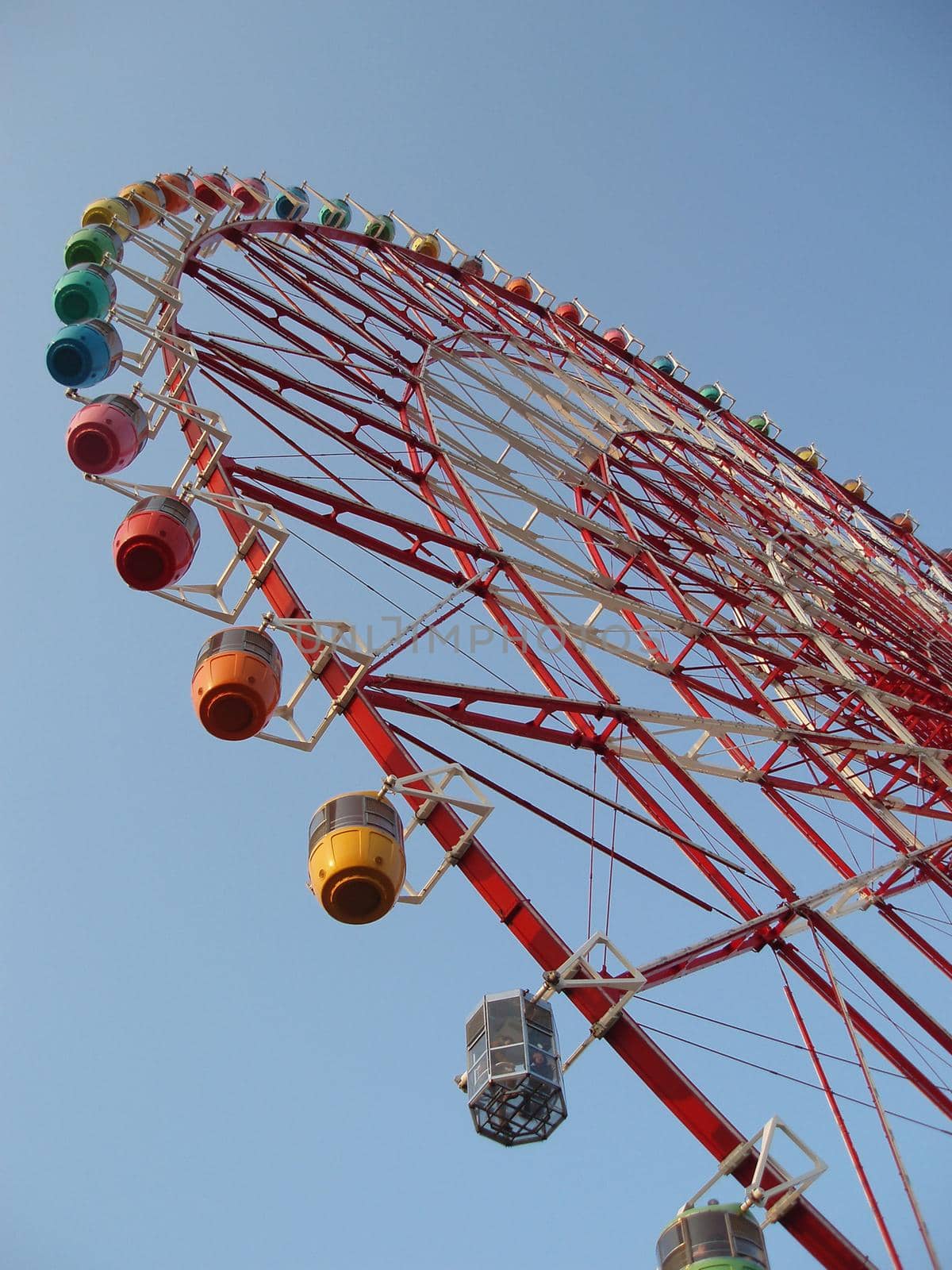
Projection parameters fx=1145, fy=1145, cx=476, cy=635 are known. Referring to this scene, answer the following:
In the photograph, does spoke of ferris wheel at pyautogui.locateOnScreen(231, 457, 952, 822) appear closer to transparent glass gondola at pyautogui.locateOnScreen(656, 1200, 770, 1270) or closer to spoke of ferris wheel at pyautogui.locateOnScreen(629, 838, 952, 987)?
spoke of ferris wheel at pyautogui.locateOnScreen(629, 838, 952, 987)

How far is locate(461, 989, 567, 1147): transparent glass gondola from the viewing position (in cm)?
593

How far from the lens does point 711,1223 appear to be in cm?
557

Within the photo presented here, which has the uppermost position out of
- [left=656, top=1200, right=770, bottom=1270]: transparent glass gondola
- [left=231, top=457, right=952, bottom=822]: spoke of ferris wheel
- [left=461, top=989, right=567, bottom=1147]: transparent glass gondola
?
[left=231, top=457, right=952, bottom=822]: spoke of ferris wheel

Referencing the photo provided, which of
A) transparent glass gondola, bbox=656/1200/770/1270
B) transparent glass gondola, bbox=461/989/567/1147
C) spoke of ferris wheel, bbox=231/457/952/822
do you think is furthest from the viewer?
spoke of ferris wheel, bbox=231/457/952/822

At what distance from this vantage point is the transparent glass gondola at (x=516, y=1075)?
234 inches

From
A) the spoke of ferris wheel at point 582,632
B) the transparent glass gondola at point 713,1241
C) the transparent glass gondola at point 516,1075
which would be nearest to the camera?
the transparent glass gondola at point 713,1241

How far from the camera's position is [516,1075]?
5.87 meters

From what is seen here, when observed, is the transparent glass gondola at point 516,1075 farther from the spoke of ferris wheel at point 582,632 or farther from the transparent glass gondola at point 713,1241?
the spoke of ferris wheel at point 582,632

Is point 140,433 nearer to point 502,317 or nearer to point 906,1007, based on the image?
point 906,1007

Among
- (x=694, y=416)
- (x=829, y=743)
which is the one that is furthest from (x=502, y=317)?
(x=829, y=743)

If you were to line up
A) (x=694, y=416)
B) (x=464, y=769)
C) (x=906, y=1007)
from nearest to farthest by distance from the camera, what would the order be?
(x=464, y=769), (x=906, y=1007), (x=694, y=416)

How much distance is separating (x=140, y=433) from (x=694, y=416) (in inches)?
478

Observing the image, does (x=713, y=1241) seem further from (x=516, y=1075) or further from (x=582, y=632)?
(x=582, y=632)

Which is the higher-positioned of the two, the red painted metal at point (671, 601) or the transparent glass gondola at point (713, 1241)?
the red painted metal at point (671, 601)
